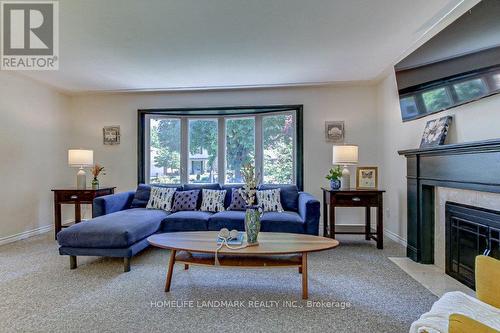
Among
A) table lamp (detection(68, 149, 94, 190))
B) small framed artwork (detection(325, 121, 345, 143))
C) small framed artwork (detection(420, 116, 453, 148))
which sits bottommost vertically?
table lamp (detection(68, 149, 94, 190))

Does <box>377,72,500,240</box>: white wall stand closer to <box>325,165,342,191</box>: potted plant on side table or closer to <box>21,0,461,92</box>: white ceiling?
<box>21,0,461,92</box>: white ceiling

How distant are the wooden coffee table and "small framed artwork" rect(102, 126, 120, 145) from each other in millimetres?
2828

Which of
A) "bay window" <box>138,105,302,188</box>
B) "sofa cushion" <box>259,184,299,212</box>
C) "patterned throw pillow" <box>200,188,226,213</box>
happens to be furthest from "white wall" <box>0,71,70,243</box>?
"sofa cushion" <box>259,184,299,212</box>

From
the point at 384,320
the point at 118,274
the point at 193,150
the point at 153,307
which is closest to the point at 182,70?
the point at 193,150

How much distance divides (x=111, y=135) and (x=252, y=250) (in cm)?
367

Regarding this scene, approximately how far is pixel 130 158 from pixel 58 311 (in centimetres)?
299

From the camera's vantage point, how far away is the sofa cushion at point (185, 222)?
132 inches

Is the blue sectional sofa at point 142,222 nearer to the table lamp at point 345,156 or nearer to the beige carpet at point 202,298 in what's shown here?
the beige carpet at point 202,298

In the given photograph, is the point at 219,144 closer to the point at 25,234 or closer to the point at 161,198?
the point at 161,198

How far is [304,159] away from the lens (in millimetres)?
4336

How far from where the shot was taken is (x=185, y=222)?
11.1ft

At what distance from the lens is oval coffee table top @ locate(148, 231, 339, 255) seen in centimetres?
214

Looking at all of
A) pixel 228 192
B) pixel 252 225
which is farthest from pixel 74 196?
pixel 252 225

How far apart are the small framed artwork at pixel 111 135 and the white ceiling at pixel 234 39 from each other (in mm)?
855
